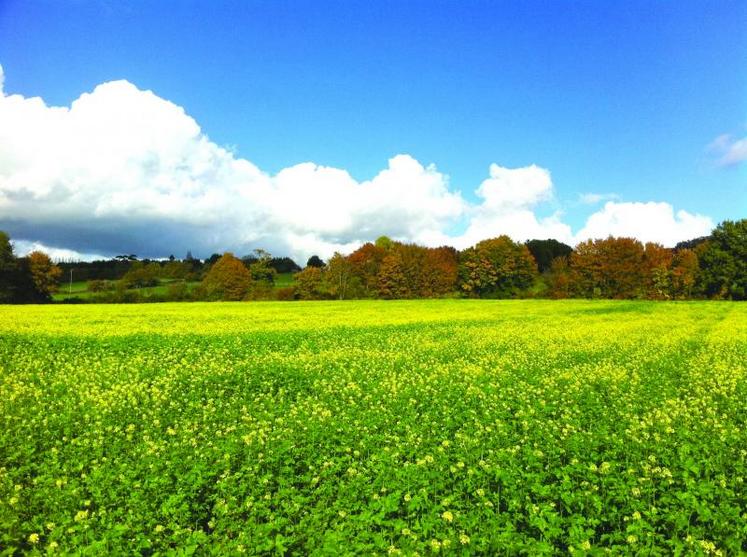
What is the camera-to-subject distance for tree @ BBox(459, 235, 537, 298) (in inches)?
3767

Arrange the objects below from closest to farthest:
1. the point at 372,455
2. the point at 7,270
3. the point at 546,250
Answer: the point at 372,455, the point at 7,270, the point at 546,250

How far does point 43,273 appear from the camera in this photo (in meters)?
89.4

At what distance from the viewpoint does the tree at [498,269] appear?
95688mm

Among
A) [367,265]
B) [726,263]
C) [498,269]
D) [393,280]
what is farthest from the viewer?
[367,265]

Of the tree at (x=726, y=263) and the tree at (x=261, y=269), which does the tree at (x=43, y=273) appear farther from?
the tree at (x=726, y=263)

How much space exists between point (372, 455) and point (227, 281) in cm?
8961

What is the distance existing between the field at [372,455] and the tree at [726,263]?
7380 centimetres

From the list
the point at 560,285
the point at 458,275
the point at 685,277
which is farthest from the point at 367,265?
the point at 685,277

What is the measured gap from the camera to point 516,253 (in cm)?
9656

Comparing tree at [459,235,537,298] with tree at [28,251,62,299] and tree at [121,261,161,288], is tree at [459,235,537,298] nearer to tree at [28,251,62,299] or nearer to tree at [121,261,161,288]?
tree at [121,261,161,288]

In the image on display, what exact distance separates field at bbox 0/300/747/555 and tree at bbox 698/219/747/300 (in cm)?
7380

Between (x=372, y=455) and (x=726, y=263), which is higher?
(x=726, y=263)

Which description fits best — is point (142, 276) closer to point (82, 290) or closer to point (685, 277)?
point (82, 290)

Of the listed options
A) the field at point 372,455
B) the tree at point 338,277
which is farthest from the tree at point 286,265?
the field at point 372,455
